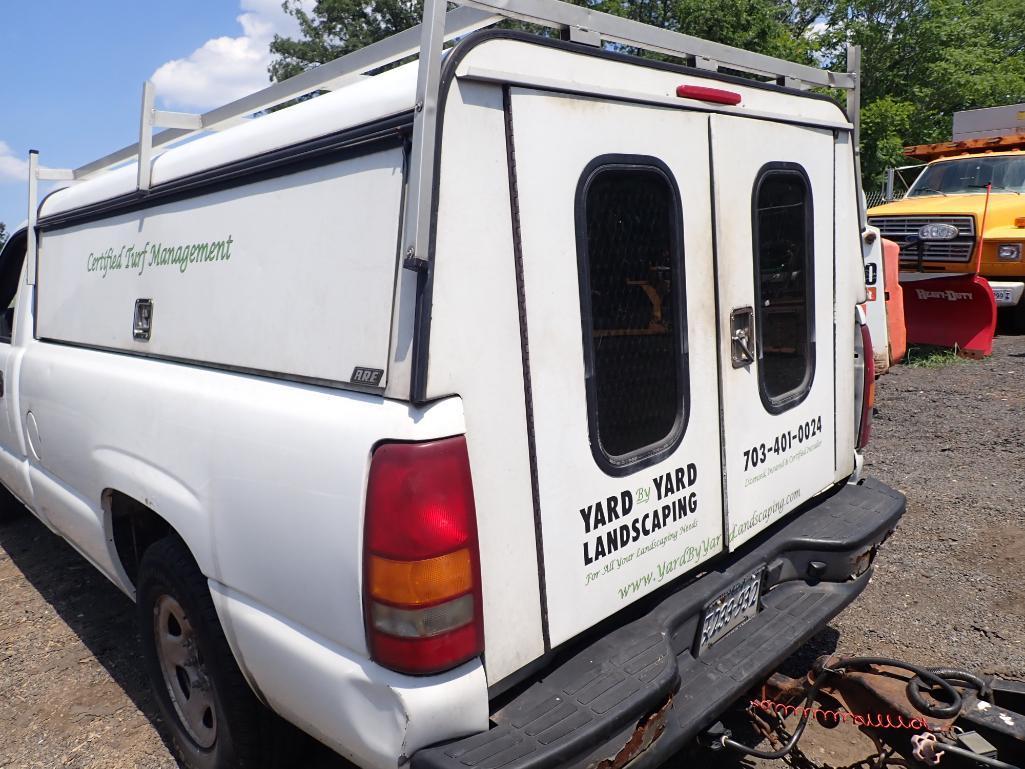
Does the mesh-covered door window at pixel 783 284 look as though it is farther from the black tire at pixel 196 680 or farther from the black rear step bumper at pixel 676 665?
the black tire at pixel 196 680

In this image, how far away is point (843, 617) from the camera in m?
3.85

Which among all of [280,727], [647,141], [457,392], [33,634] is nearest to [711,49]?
[647,141]

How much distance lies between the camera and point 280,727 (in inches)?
102

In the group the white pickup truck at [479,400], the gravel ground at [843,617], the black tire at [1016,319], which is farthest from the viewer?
the black tire at [1016,319]

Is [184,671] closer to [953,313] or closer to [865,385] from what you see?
[865,385]

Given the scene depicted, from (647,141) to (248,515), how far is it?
1.55 metres

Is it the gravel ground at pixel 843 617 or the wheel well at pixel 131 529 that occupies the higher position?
the wheel well at pixel 131 529

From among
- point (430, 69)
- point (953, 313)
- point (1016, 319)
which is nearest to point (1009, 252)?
point (1016, 319)

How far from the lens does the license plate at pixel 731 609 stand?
2.59 m

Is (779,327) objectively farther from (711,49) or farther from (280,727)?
(280,727)

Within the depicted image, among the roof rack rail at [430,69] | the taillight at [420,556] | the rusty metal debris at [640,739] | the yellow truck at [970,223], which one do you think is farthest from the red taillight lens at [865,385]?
the yellow truck at [970,223]

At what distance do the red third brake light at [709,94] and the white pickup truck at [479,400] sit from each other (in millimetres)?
14

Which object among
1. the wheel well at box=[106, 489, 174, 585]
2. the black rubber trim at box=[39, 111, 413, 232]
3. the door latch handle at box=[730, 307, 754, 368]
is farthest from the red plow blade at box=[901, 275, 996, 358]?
the wheel well at box=[106, 489, 174, 585]

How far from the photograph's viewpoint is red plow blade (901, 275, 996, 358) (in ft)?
29.9
